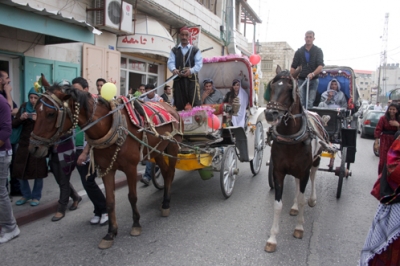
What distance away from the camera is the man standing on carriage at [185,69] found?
5.35 metres

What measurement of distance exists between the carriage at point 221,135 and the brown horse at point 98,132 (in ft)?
2.72

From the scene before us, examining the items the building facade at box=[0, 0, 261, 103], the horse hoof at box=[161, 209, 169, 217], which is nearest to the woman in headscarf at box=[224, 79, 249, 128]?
the horse hoof at box=[161, 209, 169, 217]

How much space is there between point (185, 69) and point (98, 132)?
228 cm

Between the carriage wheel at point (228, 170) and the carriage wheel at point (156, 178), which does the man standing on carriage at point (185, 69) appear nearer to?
the carriage wheel at point (228, 170)

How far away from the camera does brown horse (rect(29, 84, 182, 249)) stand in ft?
10.4

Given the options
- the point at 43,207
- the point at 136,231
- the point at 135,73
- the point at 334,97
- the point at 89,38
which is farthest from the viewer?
the point at 135,73

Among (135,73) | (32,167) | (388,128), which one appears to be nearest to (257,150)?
(388,128)

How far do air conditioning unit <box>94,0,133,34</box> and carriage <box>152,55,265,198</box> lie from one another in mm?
3105

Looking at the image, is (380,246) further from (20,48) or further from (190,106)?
(20,48)

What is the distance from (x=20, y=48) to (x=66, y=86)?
164 inches

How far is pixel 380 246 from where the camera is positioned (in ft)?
7.47

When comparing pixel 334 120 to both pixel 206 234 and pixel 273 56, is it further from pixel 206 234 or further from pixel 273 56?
pixel 273 56

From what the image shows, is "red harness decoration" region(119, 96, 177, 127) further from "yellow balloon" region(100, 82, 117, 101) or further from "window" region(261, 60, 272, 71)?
"window" region(261, 60, 272, 71)

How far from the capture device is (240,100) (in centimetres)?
678
